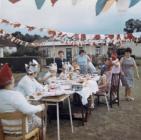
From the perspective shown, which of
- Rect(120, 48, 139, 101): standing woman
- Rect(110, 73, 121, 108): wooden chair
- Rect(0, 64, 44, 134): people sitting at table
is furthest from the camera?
Rect(120, 48, 139, 101): standing woman

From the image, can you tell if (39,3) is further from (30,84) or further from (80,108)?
(80,108)

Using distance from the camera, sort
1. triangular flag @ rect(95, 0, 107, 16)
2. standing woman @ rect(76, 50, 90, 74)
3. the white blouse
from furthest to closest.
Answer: standing woman @ rect(76, 50, 90, 74) < triangular flag @ rect(95, 0, 107, 16) < the white blouse

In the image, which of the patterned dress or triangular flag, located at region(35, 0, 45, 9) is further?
the patterned dress

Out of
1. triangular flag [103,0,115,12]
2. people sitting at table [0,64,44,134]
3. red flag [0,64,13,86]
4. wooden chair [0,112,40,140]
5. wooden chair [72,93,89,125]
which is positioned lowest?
wooden chair [72,93,89,125]

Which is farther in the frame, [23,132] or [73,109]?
[73,109]

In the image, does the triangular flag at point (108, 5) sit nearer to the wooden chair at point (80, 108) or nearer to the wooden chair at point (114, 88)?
the wooden chair at point (114, 88)

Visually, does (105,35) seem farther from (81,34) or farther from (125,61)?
(125,61)

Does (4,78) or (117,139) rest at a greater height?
(4,78)

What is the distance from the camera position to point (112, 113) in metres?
9.09

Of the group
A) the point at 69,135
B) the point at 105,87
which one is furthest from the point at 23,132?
the point at 105,87

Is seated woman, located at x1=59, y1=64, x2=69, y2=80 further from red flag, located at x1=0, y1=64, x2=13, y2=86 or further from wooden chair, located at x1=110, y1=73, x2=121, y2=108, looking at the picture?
red flag, located at x1=0, y1=64, x2=13, y2=86

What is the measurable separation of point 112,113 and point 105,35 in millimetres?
12608

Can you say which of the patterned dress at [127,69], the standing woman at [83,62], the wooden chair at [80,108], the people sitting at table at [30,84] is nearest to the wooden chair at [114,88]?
the patterned dress at [127,69]

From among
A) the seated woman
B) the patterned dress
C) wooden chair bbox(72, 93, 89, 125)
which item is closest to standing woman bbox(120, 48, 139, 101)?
the patterned dress
